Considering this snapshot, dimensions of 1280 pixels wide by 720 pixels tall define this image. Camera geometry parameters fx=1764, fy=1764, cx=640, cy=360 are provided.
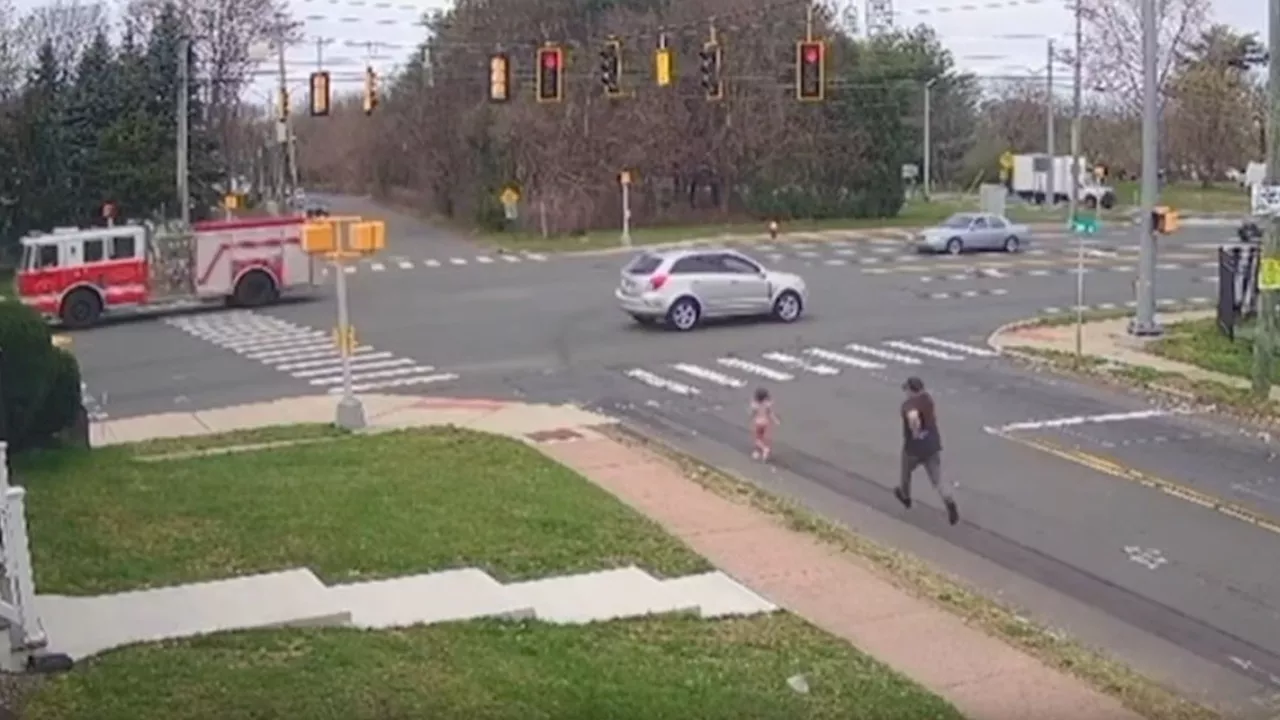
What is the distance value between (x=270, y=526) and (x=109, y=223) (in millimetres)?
41685

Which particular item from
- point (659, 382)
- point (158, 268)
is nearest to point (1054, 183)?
point (158, 268)

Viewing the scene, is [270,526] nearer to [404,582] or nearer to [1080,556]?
[404,582]

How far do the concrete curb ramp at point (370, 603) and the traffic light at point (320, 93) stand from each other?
29.3 m

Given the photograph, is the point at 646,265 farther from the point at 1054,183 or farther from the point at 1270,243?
the point at 1054,183

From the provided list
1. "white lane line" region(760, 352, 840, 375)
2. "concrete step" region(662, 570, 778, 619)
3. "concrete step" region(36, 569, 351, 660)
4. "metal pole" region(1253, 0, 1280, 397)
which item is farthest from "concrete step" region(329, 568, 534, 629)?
"metal pole" region(1253, 0, 1280, 397)

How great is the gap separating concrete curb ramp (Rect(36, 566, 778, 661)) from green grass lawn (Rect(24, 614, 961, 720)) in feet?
1.39

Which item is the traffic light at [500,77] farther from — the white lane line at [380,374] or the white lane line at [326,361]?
the white lane line at [380,374]

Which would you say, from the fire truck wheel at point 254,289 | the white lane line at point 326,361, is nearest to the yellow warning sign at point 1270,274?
the white lane line at point 326,361

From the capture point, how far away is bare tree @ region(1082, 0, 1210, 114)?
96.6 metres

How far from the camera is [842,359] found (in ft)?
97.2

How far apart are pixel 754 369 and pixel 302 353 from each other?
9139 millimetres

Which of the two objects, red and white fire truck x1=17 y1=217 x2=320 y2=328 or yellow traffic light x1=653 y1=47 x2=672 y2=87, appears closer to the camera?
yellow traffic light x1=653 y1=47 x2=672 y2=87

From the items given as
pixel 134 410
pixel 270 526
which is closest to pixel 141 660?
pixel 270 526

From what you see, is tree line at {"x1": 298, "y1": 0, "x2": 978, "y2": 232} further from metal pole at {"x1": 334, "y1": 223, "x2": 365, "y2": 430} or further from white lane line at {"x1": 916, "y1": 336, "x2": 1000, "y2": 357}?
metal pole at {"x1": 334, "y1": 223, "x2": 365, "y2": 430}
